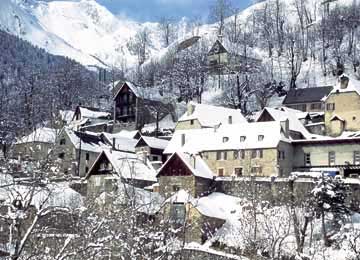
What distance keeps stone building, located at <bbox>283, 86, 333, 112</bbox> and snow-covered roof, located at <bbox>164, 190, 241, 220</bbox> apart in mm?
29913

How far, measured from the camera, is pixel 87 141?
64.0 m

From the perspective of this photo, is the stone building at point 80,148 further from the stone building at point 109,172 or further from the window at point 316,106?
the window at point 316,106

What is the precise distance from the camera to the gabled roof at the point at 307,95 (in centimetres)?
7325

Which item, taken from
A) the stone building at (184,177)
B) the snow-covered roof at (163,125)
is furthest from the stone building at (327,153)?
the snow-covered roof at (163,125)

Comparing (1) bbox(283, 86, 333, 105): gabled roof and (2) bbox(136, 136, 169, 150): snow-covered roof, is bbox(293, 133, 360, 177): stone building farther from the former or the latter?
(1) bbox(283, 86, 333, 105): gabled roof

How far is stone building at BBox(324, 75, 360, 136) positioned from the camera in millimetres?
61406

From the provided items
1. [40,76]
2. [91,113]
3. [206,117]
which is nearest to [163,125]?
[206,117]

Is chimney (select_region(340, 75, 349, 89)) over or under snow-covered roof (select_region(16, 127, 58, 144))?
over

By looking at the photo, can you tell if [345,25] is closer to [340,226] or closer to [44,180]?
[340,226]

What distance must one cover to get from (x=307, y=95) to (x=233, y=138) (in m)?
24.1

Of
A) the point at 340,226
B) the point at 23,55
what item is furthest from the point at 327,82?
the point at 23,55

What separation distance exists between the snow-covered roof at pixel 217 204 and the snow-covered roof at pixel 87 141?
Result: 19.2 meters

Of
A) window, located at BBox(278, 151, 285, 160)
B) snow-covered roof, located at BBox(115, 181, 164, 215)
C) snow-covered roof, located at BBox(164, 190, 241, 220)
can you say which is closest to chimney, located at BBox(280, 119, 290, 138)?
window, located at BBox(278, 151, 285, 160)

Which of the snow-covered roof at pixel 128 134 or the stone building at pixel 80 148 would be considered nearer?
the stone building at pixel 80 148
